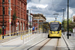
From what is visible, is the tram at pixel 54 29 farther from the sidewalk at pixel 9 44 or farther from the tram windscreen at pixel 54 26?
the sidewalk at pixel 9 44

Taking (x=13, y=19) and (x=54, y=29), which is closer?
(x=54, y=29)

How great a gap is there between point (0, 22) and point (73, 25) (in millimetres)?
45944

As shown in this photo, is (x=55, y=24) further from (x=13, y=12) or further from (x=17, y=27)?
(x=17, y=27)

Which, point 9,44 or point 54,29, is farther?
point 54,29

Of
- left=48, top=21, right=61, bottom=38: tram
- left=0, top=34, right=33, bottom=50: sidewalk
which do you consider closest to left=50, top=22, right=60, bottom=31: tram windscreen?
left=48, top=21, right=61, bottom=38: tram

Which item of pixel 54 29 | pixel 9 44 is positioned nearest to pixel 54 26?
pixel 54 29

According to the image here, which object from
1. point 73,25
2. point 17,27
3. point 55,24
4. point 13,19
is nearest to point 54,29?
point 55,24

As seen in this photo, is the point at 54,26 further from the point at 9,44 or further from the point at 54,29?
the point at 9,44

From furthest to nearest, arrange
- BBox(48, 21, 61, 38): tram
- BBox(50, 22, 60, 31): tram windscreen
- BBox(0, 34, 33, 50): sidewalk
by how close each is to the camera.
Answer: BBox(50, 22, 60, 31): tram windscreen, BBox(48, 21, 61, 38): tram, BBox(0, 34, 33, 50): sidewalk

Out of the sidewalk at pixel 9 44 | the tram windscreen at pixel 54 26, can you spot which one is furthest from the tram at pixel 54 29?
the sidewalk at pixel 9 44

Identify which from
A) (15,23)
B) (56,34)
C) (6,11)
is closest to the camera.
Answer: (56,34)

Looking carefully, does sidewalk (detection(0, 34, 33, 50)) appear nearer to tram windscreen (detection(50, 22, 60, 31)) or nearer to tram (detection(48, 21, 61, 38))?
tram (detection(48, 21, 61, 38))

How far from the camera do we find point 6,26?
47.8m

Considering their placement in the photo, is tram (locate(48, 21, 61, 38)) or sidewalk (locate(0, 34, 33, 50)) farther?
tram (locate(48, 21, 61, 38))
